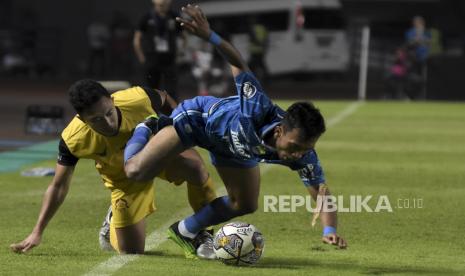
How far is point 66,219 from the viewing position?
11.7 meters

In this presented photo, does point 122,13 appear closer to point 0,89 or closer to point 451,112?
point 0,89

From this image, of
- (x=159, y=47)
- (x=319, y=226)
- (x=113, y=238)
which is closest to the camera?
(x=113, y=238)

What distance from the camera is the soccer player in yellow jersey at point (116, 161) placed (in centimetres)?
902

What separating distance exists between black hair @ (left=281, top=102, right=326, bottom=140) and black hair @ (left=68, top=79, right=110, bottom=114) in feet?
5.02

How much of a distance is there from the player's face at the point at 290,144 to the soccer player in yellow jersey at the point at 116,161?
138cm

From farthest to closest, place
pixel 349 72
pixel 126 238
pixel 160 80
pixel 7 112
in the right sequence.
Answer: pixel 349 72 → pixel 7 112 → pixel 160 80 → pixel 126 238

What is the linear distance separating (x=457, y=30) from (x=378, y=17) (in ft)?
10.6

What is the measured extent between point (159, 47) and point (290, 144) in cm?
1292

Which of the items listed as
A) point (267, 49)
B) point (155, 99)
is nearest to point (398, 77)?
point (267, 49)

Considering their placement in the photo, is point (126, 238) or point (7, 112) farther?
point (7, 112)

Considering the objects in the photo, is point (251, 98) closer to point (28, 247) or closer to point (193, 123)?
point (193, 123)

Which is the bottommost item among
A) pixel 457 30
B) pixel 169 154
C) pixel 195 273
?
pixel 195 273

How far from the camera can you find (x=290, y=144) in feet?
26.6

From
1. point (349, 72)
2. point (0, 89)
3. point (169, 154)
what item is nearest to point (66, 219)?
point (169, 154)
